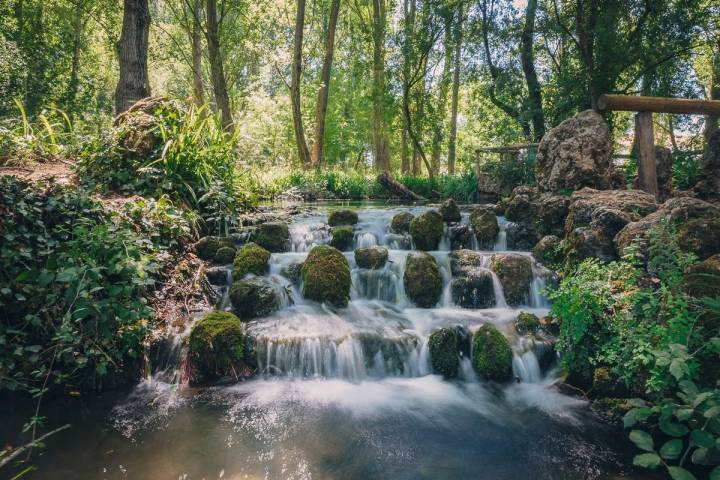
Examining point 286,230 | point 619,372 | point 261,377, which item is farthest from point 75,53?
point 619,372

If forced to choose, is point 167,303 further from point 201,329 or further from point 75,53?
point 75,53

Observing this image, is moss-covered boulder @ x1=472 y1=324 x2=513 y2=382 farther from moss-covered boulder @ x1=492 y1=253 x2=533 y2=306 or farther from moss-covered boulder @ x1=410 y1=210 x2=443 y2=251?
moss-covered boulder @ x1=410 y1=210 x2=443 y2=251

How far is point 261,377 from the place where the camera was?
4453 mm

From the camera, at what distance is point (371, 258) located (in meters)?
6.45

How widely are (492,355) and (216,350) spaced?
2853 mm

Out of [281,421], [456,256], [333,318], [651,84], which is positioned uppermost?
[651,84]

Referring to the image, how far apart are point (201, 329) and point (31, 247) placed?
1.72m

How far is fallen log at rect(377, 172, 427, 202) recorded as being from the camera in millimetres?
15086

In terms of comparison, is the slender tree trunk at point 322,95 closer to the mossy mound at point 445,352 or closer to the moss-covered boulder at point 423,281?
the moss-covered boulder at point 423,281

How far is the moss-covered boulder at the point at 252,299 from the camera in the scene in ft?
17.2

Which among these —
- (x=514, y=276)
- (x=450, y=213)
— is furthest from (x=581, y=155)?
(x=514, y=276)

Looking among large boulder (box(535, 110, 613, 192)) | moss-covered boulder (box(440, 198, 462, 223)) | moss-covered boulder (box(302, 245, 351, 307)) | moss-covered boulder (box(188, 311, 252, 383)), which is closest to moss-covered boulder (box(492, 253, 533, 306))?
moss-covered boulder (box(302, 245, 351, 307))

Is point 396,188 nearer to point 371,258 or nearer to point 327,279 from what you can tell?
point 371,258

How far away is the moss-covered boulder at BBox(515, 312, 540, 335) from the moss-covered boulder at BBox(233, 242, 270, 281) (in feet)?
11.4
